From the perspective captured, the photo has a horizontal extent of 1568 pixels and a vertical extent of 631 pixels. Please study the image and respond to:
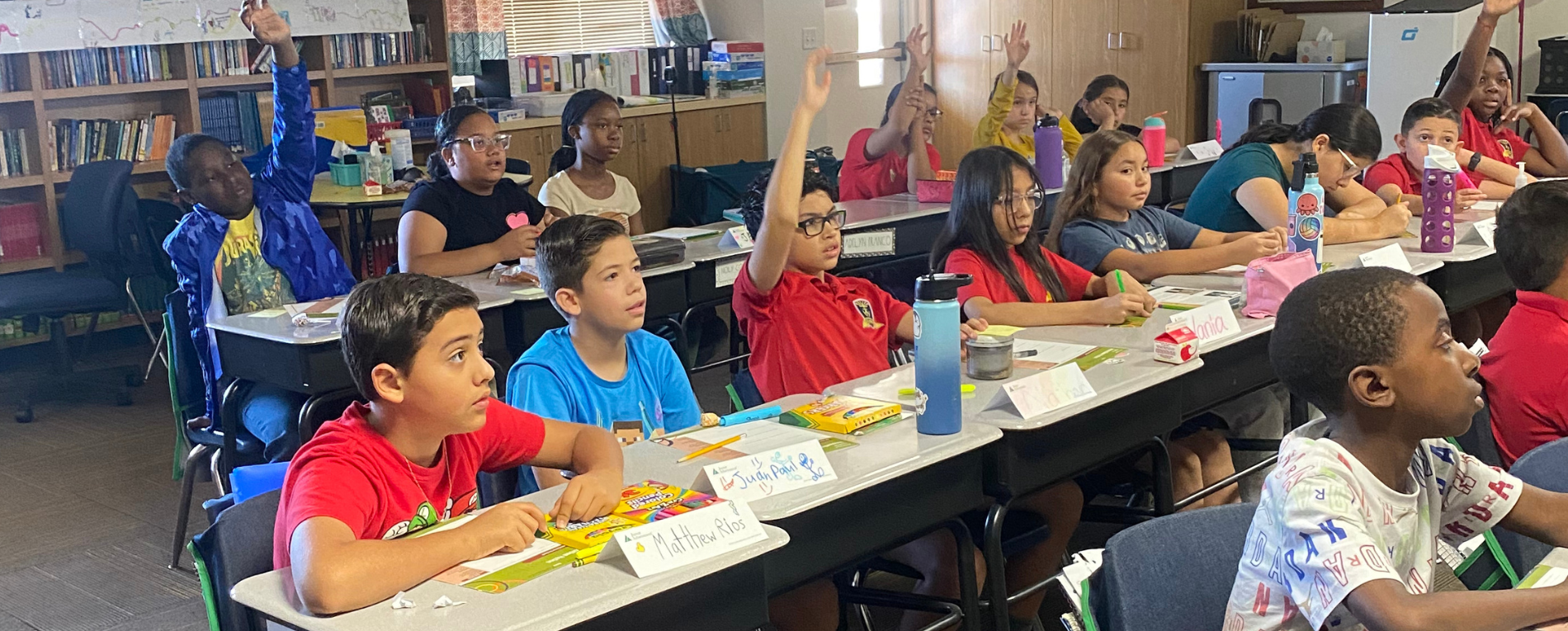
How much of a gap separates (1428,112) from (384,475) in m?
3.55

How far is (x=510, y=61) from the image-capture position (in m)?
7.01

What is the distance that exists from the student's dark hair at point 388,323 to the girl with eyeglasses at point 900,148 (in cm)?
339

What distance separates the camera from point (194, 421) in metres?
3.32

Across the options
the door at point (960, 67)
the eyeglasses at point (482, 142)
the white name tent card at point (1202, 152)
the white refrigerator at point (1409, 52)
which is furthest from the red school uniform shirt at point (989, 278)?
the door at point (960, 67)

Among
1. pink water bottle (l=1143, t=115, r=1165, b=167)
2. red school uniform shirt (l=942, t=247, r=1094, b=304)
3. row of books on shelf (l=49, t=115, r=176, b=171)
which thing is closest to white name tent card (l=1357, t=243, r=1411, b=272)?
red school uniform shirt (l=942, t=247, r=1094, b=304)

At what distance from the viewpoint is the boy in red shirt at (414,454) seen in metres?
1.59

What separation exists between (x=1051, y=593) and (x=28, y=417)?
3.90m

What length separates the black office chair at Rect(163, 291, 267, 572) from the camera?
10.3 feet

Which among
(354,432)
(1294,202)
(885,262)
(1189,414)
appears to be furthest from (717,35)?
(354,432)

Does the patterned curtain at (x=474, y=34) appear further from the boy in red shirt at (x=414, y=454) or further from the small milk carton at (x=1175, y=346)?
the boy in red shirt at (x=414, y=454)

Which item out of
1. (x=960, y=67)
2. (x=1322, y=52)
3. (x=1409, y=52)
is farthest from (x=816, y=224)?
(x=1322, y=52)

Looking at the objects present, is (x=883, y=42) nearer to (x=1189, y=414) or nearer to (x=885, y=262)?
(x=885, y=262)

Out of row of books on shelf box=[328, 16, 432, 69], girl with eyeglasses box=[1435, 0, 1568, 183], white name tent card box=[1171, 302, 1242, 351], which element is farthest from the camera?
row of books on shelf box=[328, 16, 432, 69]

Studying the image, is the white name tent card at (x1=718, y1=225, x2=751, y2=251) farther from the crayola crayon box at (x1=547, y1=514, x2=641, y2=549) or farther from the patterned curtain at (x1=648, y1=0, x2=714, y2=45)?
the patterned curtain at (x1=648, y1=0, x2=714, y2=45)
